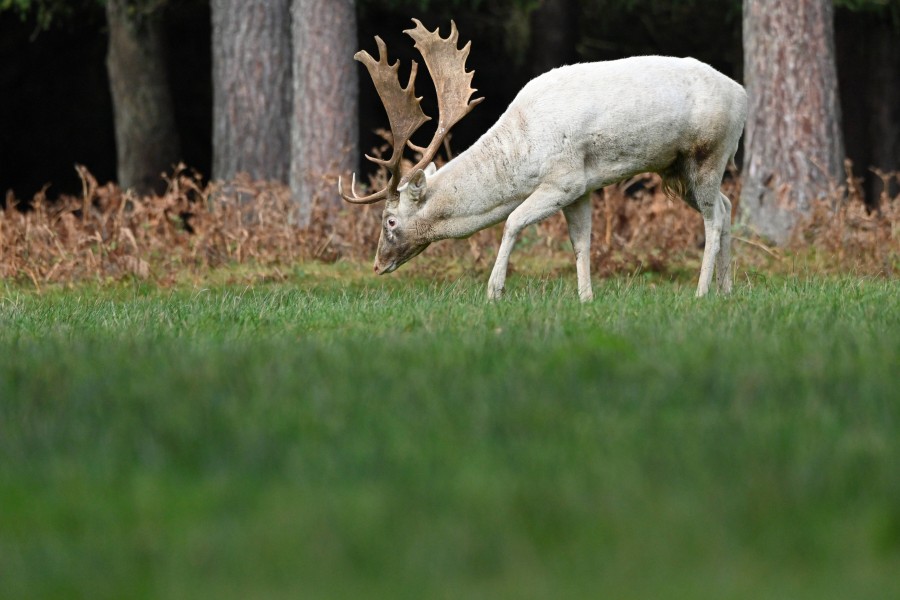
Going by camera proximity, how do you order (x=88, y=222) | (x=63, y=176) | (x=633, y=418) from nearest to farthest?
(x=633, y=418) → (x=88, y=222) → (x=63, y=176)

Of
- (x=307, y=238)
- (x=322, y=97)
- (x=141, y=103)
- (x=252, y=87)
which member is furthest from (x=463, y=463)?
(x=141, y=103)

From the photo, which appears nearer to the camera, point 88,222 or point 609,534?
point 609,534

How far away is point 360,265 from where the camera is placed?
1290 cm

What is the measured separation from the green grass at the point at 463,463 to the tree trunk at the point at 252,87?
925 centimetres

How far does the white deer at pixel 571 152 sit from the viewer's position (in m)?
9.52

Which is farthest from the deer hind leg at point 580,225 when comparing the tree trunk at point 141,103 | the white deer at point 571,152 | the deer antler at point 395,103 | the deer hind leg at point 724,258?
the tree trunk at point 141,103

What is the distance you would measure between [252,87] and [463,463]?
12.6 m

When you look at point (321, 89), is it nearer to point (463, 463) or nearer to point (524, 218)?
point (524, 218)

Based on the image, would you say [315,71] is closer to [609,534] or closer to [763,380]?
[763,380]

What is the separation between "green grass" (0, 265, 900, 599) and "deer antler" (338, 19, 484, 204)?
3.01 m

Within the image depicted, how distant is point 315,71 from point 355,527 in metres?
11.7

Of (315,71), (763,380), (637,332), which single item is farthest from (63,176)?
(763,380)

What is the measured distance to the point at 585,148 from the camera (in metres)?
9.59

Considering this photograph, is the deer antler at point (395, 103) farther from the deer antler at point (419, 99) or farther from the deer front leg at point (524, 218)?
the deer front leg at point (524, 218)
